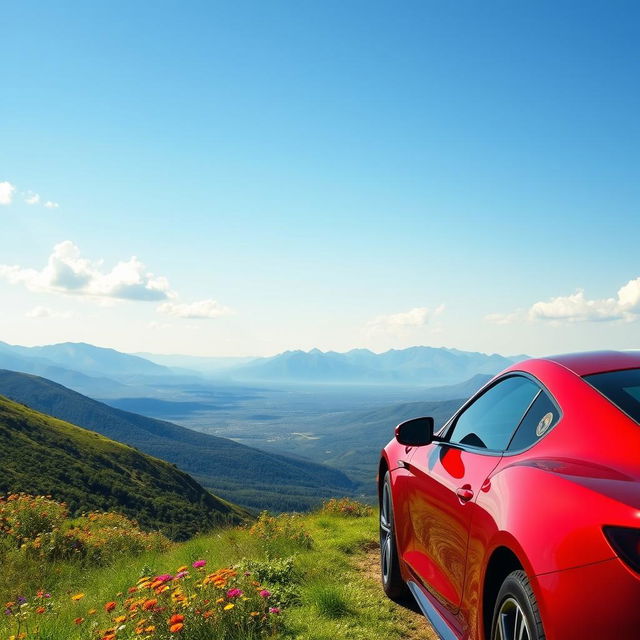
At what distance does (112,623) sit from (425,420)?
2.75m

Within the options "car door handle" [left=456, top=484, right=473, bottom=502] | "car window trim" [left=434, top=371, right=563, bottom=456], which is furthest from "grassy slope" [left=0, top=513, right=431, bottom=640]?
"car door handle" [left=456, top=484, right=473, bottom=502]

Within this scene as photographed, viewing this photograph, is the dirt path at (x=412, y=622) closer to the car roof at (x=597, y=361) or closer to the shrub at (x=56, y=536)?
the car roof at (x=597, y=361)

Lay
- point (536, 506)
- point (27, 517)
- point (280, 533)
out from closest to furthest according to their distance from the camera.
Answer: point (536, 506)
point (280, 533)
point (27, 517)

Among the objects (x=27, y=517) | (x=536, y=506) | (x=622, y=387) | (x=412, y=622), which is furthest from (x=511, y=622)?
(x=27, y=517)

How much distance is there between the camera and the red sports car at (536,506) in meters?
1.83

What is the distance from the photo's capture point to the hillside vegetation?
158 inches

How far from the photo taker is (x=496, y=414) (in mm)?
3443

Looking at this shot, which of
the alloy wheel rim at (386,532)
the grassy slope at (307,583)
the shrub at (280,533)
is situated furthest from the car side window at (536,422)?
the shrub at (280,533)

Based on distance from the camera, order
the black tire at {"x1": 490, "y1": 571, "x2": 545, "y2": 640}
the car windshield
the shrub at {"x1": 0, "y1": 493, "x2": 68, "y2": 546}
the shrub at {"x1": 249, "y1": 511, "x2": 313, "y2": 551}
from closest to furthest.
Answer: the black tire at {"x1": 490, "y1": 571, "x2": 545, "y2": 640} → the car windshield → the shrub at {"x1": 249, "y1": 511, "x2": 313, "y2": 551} → the shrub at {"x1": 0, "y1": 493, "x2": 68, "y2": 546}

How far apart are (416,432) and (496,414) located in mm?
672

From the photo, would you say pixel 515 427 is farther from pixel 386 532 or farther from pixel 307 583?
pixel 307 583

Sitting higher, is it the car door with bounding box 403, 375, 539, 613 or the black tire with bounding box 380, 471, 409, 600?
the car door with bounding box 403, 375, 539, 613

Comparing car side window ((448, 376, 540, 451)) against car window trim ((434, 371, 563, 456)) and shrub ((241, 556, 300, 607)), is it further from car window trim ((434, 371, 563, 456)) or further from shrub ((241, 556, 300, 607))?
shrub ((241, 556, 300, 607))

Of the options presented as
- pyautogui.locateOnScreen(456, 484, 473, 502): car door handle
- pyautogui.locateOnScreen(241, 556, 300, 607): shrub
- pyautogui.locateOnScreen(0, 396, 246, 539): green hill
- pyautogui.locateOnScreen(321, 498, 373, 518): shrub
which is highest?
pyautogui.locateOnScreen(456, 484, 473, 502): car door handle
